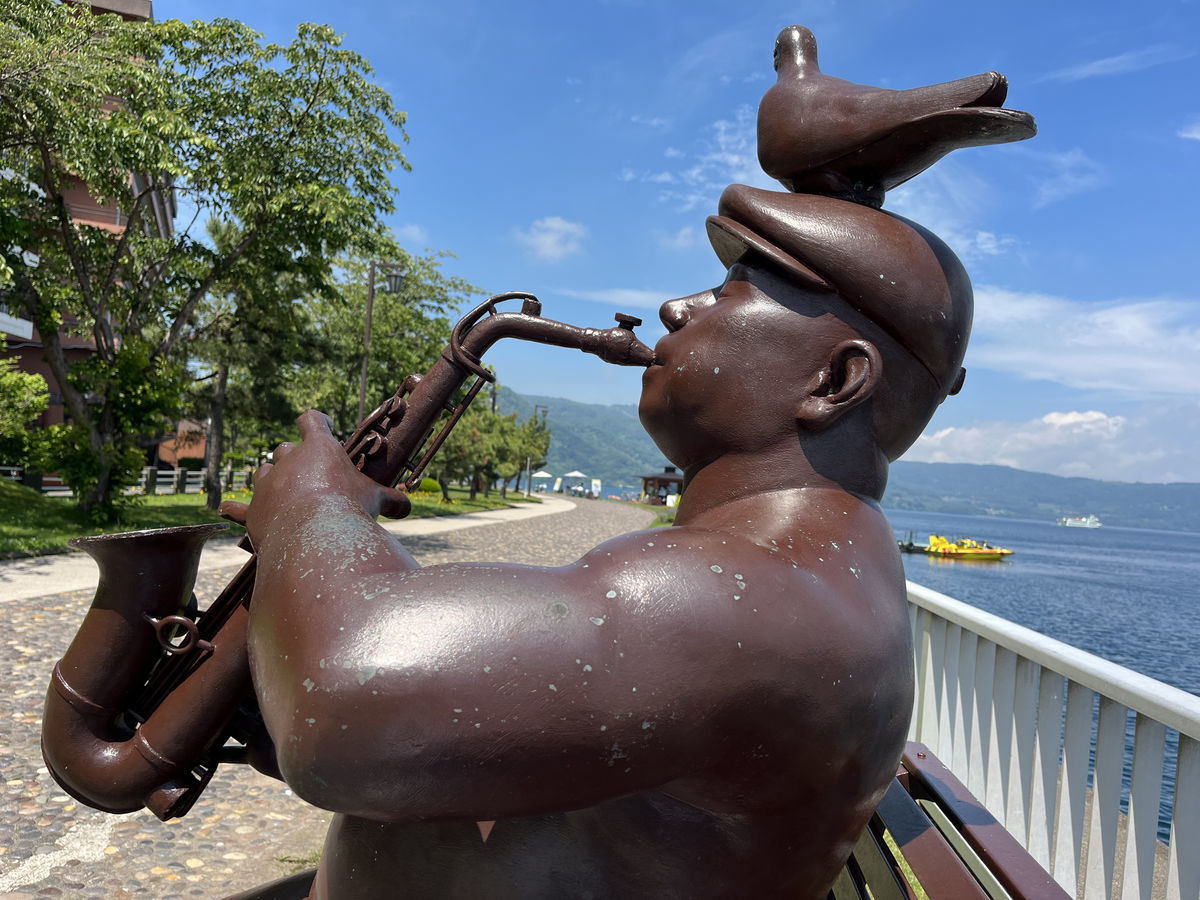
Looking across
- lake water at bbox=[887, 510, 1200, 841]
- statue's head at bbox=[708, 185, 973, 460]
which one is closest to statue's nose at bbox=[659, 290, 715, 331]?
statue's head at bbox=[708, 185, 973, 460]

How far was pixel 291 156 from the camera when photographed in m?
14.8

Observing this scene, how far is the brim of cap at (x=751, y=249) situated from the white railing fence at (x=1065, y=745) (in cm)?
156

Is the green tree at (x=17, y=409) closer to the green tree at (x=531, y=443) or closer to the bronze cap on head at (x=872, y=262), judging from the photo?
the bronze cap on head at (x=872, y=262)

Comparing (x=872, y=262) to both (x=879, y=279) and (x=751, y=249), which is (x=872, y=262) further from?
(x=751, y=249)

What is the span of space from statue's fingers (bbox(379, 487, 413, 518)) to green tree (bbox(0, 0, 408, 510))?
1330 centimetres

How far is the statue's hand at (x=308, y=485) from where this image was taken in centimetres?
123

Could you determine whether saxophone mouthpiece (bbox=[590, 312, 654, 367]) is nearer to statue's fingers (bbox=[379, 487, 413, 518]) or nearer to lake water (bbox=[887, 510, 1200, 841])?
statue's fingers (bbox=[379, 487, 413, 518])

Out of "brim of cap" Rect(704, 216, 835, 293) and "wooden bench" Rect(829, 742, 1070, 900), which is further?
"wooden bench" Rect(829, 742, 1070, 900)

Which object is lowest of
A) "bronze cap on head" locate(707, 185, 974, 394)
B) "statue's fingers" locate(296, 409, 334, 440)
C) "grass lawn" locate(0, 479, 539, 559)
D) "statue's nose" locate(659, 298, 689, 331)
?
"grass lawn" locate(0, 479, 539, 559)

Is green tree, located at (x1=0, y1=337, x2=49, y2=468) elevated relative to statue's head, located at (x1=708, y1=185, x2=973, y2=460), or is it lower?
lower

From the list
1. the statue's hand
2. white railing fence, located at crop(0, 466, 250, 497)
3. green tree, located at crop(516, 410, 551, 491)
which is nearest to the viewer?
the statue's hand

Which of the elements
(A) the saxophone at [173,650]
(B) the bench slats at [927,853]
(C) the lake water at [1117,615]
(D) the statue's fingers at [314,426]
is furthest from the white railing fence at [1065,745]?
(D) the statue's fingers at [314,426]

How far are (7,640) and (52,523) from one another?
791cm

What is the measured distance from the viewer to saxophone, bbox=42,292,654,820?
4.53ft
